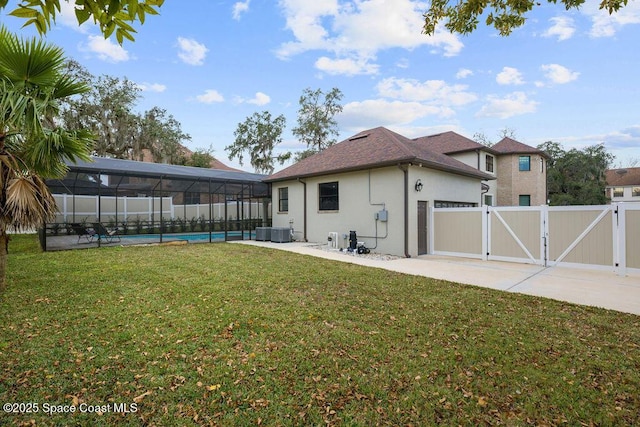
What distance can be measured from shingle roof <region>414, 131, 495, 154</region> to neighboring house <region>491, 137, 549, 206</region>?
5.32ft

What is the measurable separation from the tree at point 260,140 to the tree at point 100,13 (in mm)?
30817

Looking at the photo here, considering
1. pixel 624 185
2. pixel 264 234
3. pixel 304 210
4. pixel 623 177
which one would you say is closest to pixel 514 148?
pixel 304 210

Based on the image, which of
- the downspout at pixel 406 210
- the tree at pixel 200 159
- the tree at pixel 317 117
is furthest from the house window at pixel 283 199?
the tree at pixel 200 159

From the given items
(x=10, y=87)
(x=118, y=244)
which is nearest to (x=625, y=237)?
(x=10, y=87)

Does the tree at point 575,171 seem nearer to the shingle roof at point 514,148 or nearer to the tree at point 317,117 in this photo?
the shingle roof at point 514,148

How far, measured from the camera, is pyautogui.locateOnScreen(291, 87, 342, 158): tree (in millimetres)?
30141

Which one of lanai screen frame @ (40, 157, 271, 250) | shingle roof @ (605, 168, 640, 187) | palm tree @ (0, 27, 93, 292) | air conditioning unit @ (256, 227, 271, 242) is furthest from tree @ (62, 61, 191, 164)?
shingle roof @ (605, 168, 640, 187)

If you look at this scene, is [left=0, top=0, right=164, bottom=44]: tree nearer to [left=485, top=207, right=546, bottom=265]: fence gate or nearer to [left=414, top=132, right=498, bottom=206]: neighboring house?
[left=485, top=207, right=546, bottom=265]: fence gate

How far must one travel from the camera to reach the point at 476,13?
14.1ft

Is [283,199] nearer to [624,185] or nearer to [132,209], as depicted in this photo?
[132,209]

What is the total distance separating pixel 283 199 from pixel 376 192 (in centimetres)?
582

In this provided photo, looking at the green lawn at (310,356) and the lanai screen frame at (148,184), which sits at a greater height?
the lanai screen frame at (148,184)

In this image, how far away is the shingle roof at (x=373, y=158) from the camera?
34.4 ft

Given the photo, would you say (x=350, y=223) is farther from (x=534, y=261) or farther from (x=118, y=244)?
(x=118, y=244)
